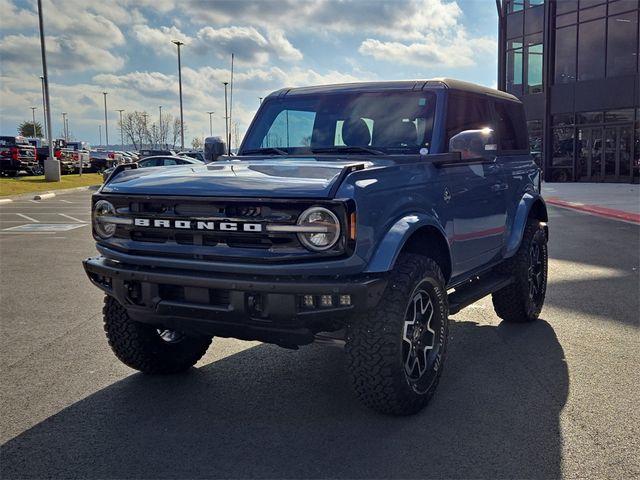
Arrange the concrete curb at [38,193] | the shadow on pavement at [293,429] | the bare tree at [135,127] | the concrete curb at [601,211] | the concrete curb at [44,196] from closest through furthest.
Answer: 1. the shadow on pavement at [293,429]
2. the concrete curb at [601,211]
3. the concrete curb at [38,193]
4. the concrete curb at [44,196]
5. the bare tree at [135,127]

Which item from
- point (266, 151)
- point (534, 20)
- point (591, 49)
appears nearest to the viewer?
point (266, 151)

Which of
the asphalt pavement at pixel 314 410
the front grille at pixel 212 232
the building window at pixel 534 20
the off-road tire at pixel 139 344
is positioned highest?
the building window at pixel 534 20

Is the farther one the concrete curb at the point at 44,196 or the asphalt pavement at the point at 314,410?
the concrete curb at the point at 44,196

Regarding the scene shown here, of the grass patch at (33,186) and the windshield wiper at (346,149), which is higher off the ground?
the windshield wiper at (346,149)

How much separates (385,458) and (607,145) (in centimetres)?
2955

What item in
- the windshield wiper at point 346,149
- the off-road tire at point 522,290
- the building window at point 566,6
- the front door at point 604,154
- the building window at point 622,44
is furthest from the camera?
the building window at point 566,6

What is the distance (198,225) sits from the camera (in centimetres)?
357

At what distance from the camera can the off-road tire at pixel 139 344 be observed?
14.1 ft

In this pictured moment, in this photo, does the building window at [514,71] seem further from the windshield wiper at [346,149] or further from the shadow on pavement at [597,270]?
the windshield wiper at [346,149]

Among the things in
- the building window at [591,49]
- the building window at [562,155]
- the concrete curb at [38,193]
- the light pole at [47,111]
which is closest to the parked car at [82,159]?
the light pole at [47,111]

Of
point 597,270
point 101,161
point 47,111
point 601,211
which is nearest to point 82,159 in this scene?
point 101,161

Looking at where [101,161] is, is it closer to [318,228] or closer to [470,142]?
[470,142]

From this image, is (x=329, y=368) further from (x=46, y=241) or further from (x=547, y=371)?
(x=46, y=241)

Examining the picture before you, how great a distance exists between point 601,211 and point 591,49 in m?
15.8
